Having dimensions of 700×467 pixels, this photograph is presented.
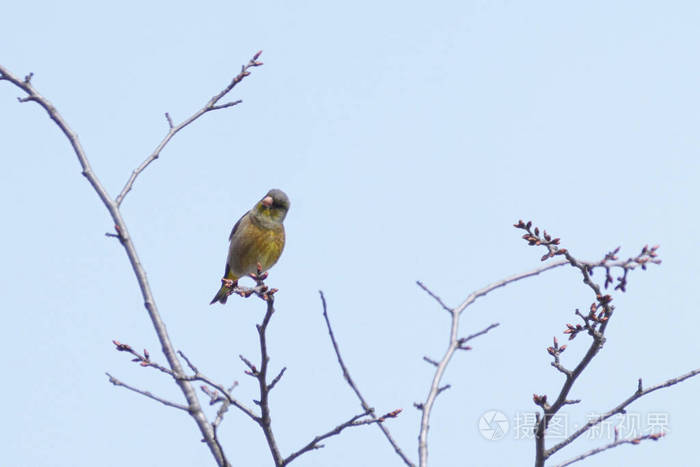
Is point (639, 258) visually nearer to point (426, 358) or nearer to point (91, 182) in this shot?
point (426, 358)

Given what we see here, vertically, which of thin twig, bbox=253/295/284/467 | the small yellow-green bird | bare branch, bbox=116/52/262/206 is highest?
the small yellow-green bird

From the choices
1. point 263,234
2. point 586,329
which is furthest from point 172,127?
point 263,234

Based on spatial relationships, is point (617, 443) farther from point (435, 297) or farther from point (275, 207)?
point (275, 207)

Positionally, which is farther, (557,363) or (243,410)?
(557,363)

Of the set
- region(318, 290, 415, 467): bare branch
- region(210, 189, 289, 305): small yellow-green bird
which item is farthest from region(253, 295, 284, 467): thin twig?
region(210, 189, 289, 305): small yellow-green bird

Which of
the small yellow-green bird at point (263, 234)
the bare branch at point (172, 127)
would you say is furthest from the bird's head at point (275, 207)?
the bare branch at point (172, 127)

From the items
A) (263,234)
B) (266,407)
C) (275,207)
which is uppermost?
(275,207)

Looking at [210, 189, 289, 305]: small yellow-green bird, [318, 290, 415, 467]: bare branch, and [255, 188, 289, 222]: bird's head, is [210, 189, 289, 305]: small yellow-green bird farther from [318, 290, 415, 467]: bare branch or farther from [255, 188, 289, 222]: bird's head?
[318, 290, 415, 467]: bare branch

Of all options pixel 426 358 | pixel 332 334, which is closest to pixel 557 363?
pixel 426 358

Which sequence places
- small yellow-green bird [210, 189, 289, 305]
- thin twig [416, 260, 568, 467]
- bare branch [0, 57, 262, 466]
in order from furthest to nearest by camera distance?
small yellow-green bird [210, 189, 289, 305] → bare branch [0, 57, 262, 466] → thin twig [416, 260, 568, 467]

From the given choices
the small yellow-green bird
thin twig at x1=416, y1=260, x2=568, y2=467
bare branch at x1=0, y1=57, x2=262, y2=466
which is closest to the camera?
thin twig at x1=416, y1=260, x2=568, y2=467

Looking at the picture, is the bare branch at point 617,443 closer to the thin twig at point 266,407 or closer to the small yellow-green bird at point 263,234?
the thin twig at point 266,407

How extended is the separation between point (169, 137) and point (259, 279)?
91cm

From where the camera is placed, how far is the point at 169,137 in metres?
4.46
